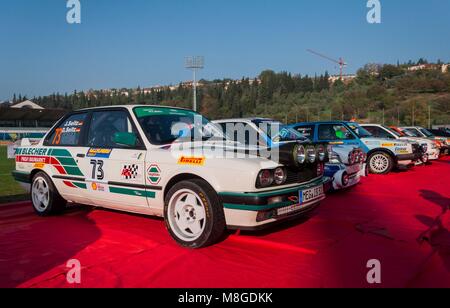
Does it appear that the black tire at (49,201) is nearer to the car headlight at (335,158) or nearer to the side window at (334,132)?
the car headlight at (335,158)

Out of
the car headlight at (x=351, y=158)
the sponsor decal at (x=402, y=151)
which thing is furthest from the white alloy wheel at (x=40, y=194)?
the sponsor decal at (x=402, y=151)

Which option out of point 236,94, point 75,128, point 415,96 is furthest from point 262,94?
point 75,128

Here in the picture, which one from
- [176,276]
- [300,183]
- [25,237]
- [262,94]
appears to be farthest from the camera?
[262,94]

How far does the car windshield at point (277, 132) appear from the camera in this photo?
7.31 metres

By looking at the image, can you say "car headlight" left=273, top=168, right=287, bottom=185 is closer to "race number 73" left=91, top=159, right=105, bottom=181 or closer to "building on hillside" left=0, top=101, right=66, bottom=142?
"race number 73" left=91, top=159, right=105, bottom=181

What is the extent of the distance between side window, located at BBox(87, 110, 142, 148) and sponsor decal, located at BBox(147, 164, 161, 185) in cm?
62

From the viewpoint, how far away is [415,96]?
66.1m

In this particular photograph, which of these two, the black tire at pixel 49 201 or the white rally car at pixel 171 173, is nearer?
the white rally car at pixel 171 173

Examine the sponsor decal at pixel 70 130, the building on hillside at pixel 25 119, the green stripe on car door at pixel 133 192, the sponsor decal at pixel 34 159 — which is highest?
the building on hillside at pixel 25 119

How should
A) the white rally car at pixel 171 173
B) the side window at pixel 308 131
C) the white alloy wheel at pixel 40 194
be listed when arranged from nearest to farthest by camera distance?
1. the white rally car at pixel 171 173
2. the white alloy wheel at pixel 40 194
3. the side window at pixel 308 131

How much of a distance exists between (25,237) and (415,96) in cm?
7180

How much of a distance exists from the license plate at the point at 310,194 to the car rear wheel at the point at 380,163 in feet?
22.6
